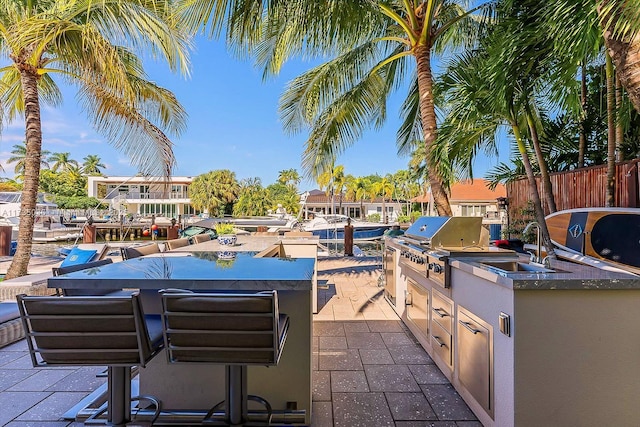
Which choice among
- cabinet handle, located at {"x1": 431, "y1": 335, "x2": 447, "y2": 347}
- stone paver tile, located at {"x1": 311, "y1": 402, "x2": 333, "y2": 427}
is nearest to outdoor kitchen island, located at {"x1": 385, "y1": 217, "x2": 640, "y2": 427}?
cabinet handle, located at {"x1": 431, "y1": 335, "x2": 447, "y2": 347}

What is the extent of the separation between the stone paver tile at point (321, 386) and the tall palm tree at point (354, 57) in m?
3.39

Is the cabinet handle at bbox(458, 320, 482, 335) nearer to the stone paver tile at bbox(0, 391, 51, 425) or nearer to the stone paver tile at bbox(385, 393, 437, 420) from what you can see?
the stone paver tile at bbox(385, 393, 437, 420)

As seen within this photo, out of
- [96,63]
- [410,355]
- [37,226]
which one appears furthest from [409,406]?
[37,226]

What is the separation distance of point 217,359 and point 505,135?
4.77 metres

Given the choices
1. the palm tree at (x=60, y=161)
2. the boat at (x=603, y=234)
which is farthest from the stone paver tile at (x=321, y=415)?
the palm tree at (x=60, y=161)

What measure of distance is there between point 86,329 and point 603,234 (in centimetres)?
456

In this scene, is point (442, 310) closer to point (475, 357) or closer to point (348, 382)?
point (475, 357)

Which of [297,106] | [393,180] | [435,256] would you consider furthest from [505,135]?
[393,180]

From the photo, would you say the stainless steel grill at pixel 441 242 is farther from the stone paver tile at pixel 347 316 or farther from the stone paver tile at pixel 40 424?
the stone paver tile at pixel 40 424

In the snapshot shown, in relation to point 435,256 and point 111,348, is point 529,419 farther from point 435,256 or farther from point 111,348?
point 111,348

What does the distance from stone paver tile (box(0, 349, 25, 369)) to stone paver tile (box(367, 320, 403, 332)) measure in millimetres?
3608

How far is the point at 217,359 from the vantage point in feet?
5.07

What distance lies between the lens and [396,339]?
3.62 m

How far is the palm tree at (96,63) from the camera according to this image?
434cm
